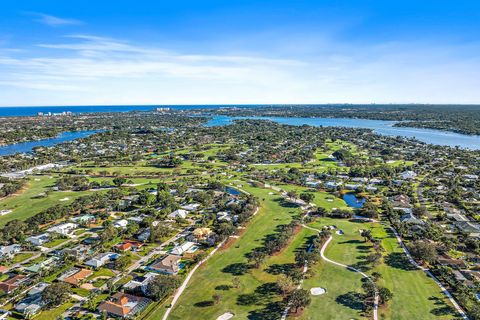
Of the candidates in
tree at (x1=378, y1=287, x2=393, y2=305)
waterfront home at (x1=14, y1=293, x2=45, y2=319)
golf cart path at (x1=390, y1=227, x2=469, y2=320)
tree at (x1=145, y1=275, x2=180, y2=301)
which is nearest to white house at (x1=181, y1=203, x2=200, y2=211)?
tree at (x1=145, y1=275, x2=180, y2=301)

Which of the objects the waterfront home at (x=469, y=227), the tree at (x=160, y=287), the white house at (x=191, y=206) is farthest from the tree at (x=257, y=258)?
the waterfront home at (x=469, y=227)

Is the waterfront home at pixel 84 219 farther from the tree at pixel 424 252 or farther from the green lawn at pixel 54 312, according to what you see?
the tree at pixel 424 252

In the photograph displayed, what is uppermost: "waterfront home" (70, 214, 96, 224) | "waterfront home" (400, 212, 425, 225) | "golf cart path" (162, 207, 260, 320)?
"waterfront home" (400, 212, 425, 225)

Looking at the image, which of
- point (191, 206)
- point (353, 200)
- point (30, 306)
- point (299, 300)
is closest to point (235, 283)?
point (299, 300)

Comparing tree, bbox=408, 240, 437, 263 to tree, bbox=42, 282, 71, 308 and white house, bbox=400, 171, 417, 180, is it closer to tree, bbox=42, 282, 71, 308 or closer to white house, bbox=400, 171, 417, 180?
tree, bbox=42, 282, 71, 308

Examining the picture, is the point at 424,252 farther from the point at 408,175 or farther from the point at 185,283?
the point at 408,175

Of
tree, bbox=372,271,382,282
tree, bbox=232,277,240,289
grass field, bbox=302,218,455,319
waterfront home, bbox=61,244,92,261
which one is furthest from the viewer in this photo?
waterfront home, bbox=61,244,92,261

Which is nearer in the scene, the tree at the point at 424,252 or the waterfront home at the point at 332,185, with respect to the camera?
the tree at the point at 424,252
